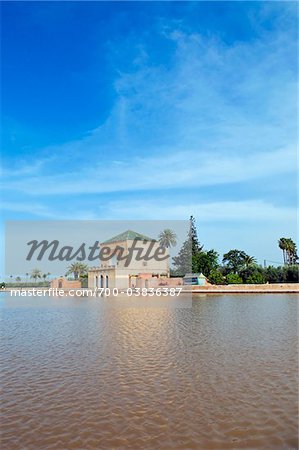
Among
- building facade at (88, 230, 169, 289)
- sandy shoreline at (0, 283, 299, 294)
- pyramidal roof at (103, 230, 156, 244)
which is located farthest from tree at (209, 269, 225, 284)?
pyramidal roof at (103, 230, 156, 244)

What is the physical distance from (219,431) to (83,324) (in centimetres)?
1066

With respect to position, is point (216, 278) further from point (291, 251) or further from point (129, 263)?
point (291, 251)

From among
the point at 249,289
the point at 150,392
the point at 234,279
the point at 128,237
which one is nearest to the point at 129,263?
the point at 128,237

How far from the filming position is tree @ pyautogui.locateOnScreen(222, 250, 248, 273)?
2394 inches

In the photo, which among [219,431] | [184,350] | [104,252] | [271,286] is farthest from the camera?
[104,252]

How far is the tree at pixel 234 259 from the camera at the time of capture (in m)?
60.8

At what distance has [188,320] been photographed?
49.9ft

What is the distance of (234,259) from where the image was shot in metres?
62.1

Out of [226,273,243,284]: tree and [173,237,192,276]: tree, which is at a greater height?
[173,237,192,276]: tree

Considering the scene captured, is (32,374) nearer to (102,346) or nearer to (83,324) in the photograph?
(102,346)

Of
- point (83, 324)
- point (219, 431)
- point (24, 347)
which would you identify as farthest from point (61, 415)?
point (83, 324)

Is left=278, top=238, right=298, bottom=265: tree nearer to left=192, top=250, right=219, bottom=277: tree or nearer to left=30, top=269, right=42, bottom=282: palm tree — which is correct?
left=192, top=250, right=219, bottom=277: tree

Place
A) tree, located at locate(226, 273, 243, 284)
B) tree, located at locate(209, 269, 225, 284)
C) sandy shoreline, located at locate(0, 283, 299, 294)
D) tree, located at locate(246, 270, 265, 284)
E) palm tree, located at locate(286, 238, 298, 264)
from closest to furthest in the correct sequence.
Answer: sandy shoreline, located at locate(0, 283, 299, 294), tree, located at locate(246, 270, 265, 284), tree, located at locate(226, 273, 243, 284), tree, located at locate(209, 269, 225, 284), palm tree, located at locate(286, 238, 298, 264)

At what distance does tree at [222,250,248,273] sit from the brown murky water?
50.4m
